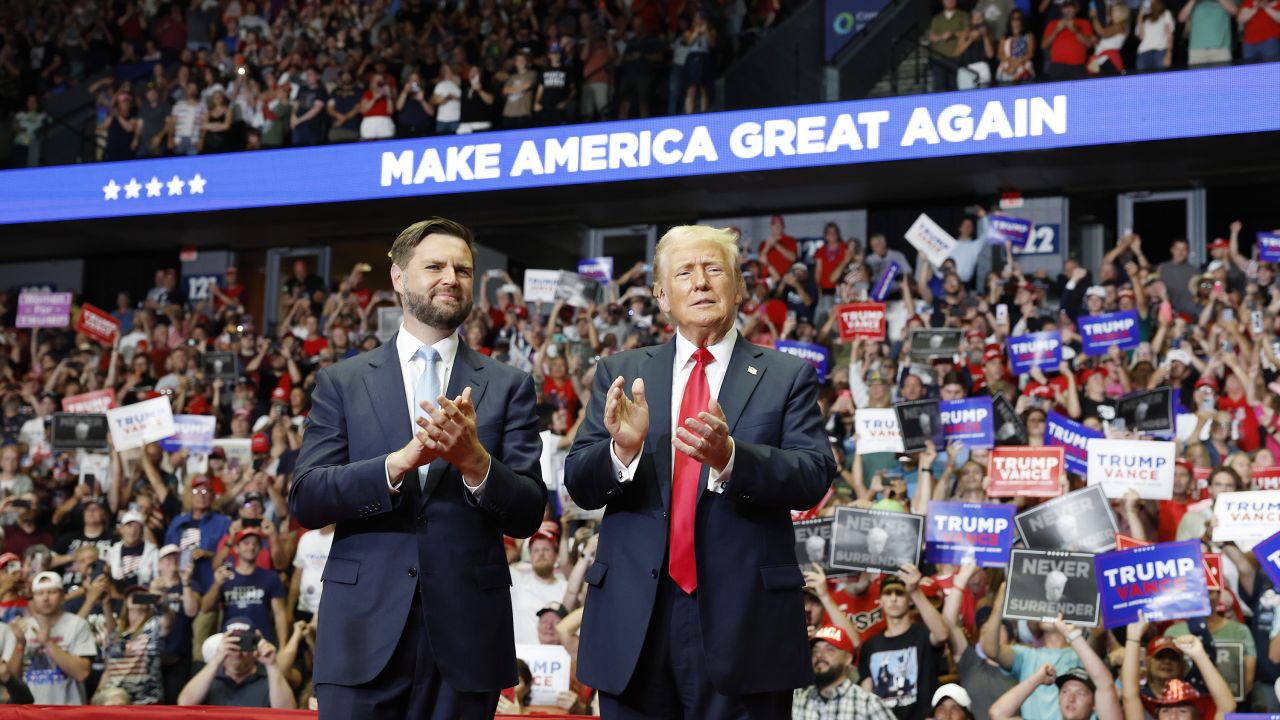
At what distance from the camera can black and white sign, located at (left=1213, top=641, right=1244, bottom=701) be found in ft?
19.0

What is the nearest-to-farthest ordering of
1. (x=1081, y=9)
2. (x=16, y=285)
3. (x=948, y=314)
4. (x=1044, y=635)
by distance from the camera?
(x=1044, y=635) → (x=948, y=314) → (x=1081, y=9) → (x=16, y=285)

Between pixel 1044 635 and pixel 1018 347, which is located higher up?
pixel 1018 347

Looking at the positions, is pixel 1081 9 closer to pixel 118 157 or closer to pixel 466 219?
pixel 466 219

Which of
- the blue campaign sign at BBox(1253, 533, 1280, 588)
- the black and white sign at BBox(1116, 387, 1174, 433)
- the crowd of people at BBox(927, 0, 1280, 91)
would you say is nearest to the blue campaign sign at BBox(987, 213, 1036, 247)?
the crowd of people at BBox(927, 0, 1280, 91)

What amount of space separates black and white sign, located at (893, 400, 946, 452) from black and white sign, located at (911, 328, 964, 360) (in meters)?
1.68

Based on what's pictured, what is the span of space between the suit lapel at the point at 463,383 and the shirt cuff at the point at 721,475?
510mm

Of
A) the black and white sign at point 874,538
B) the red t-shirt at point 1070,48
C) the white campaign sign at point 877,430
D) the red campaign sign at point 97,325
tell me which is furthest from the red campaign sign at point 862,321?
the red campaign sign at point 97,325

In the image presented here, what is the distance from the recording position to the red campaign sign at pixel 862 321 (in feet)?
29.9

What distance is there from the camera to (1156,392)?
7.40 m

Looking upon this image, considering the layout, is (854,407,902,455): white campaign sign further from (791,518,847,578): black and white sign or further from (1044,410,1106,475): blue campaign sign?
(791,518,847,578): black and white sign

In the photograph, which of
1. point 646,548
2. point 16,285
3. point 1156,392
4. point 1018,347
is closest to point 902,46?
point 1018,347

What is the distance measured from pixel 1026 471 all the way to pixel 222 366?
6.61 meters

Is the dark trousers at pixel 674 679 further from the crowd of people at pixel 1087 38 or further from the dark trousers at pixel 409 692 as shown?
the crowd of people at pixel 1087 38

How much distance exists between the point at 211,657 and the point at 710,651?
16.2 ft
